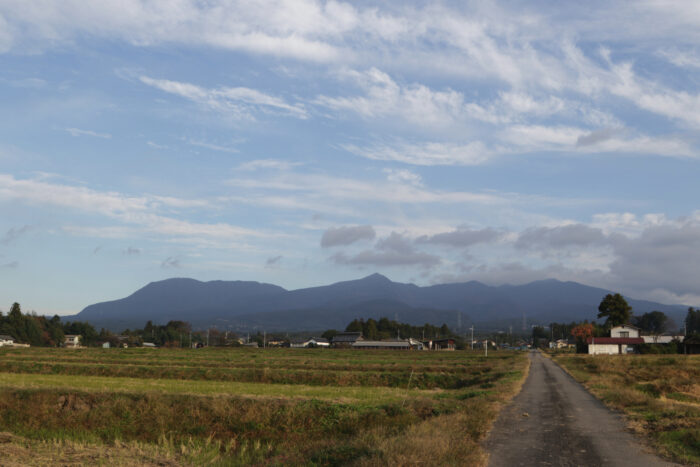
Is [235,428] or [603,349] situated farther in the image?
[603,349]

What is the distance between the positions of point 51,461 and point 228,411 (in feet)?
34.0

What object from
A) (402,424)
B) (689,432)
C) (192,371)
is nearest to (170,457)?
(402,424)

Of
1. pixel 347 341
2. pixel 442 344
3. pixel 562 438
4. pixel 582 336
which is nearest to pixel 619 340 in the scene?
pixel 582 336

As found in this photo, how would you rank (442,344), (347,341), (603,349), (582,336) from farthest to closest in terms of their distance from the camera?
(347,341) → (442,344) → (582,336) → (603,349)

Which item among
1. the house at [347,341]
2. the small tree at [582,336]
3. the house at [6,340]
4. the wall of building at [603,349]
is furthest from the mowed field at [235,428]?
the house at [347,341]

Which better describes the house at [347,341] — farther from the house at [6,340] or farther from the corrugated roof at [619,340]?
the house at [6,340]

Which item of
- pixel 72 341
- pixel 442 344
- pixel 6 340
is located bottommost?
pixel 72 341

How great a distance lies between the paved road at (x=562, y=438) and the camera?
1466 centimetres

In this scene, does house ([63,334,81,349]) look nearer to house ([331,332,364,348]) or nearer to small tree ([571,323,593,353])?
house ([331,332,364,348])

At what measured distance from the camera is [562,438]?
17844 millimetres

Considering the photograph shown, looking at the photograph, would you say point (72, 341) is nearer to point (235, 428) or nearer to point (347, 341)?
point (347, 341)

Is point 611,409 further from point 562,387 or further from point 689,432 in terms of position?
point 562,387

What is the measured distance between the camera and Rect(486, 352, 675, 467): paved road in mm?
14664

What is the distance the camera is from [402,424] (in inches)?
835
